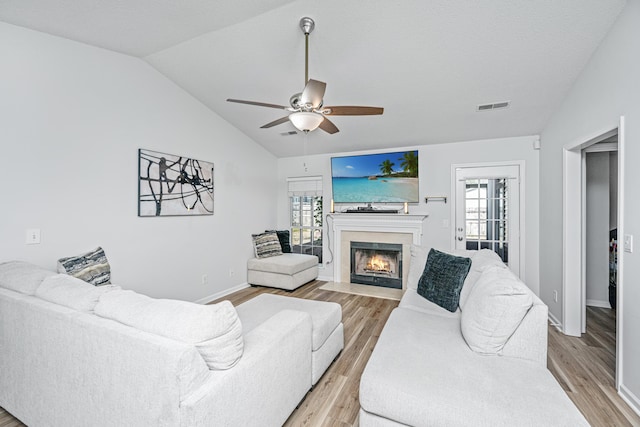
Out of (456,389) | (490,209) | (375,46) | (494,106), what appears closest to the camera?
(456,389)

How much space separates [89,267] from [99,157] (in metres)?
1.07

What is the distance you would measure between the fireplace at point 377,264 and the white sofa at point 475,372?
8.50 ft

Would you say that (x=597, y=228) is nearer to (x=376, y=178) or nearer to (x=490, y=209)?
(x=490, y=209)

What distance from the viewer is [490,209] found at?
401cm

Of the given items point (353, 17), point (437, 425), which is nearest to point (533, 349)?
point (437, 425)

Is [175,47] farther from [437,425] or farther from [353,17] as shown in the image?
[437,425]

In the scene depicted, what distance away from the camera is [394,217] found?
4449mm

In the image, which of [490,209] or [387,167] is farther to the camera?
[387,167]

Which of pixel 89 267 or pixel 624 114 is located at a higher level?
pixel 624 114

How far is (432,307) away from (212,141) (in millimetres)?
3494

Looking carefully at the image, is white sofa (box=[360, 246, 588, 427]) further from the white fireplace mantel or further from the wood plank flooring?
the white fireplace mantel

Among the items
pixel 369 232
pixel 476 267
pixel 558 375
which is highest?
pixel 369 232

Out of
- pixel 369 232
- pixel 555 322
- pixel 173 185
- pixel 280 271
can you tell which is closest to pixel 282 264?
pixel 280 271

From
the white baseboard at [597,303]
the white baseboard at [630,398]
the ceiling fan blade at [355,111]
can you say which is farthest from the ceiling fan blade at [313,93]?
the white baseboard at [597,303]
